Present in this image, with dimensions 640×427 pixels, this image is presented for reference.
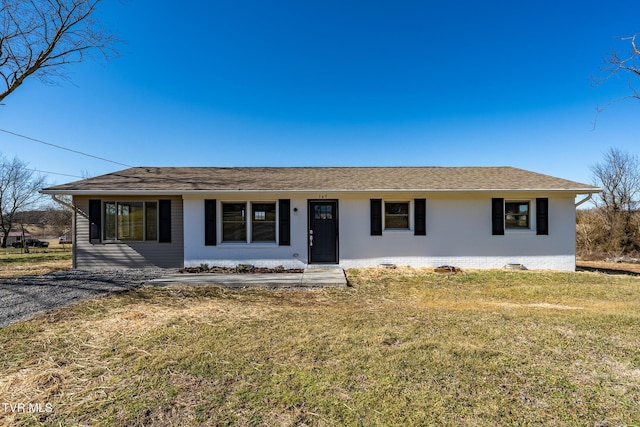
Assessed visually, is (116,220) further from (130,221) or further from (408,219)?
(408,219)

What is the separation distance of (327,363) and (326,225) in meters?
6.23

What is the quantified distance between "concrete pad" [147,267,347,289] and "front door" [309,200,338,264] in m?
0.69

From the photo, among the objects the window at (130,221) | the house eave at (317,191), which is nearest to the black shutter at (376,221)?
the house eave at (317,191)

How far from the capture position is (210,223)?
9172mm

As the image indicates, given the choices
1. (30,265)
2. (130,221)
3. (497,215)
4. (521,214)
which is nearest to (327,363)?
(497,215)

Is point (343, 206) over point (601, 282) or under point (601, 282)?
over

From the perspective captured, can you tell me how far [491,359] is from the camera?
327 cm

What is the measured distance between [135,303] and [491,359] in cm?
606

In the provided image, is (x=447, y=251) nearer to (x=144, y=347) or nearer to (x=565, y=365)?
(x=565, y=365)

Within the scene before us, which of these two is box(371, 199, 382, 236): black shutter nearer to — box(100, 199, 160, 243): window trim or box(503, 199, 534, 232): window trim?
box(503, 199, 534, 232): window trim

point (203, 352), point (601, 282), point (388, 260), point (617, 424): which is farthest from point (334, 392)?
point (601, 282)

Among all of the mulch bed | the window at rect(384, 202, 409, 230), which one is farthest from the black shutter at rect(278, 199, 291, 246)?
the window at rect(384, 202, 409, 230)

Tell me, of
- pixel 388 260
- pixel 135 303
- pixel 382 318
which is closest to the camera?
pixel 382 318

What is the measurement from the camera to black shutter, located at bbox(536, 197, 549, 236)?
910cm
